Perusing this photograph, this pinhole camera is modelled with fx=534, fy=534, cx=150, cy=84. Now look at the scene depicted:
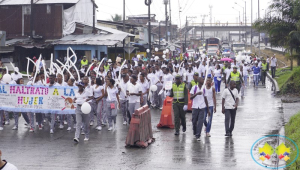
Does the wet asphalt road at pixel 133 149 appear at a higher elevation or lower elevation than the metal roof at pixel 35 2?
lower

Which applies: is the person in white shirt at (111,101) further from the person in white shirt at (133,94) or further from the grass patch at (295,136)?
the grass patch at (295,136)

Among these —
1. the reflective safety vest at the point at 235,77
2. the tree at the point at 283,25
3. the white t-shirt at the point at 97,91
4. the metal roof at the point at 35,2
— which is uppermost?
the metal roof at the point at 35,2

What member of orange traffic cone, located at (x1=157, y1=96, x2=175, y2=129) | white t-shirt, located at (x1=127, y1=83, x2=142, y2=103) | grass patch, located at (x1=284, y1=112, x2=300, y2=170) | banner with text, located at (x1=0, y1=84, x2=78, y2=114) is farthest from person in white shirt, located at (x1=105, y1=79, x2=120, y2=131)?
grass patch, located at (x1=284, y1=112, x2=300, y2=170)

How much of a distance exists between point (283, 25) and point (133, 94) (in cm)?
1366

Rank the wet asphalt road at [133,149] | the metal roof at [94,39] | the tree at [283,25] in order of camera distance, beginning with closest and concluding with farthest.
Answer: the wet asphalt road at [133,149], the tree at [283,25], the metal roof at [94,39]

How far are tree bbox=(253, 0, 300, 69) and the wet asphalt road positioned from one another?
395 inches

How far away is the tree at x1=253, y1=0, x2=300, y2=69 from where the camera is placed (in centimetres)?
2672

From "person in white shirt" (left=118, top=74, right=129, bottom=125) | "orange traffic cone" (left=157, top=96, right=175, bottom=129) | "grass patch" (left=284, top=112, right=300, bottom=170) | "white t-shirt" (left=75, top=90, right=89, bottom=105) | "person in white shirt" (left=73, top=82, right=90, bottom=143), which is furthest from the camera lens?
"person in white shirt" (left=118, top=74, right=129, bottom=125)

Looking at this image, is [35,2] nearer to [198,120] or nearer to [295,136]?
[198,120]

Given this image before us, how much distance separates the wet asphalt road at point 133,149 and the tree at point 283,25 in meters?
10.0

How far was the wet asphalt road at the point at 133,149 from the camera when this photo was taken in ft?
37.1

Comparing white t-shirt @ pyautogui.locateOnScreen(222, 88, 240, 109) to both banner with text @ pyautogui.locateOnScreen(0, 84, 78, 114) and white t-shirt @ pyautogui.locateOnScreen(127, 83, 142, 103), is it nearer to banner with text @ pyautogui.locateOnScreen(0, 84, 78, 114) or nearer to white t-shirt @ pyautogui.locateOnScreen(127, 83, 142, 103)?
white t-shirt @ pyautogui.locateOnScreen(127, 83, 142, 103)

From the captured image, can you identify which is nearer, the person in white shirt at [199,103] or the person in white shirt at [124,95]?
the person in white shirt at [199,103]

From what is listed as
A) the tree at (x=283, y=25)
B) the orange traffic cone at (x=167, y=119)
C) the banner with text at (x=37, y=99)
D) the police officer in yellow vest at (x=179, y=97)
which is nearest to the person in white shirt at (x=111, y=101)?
the banner with text at (x=37, y=99)
